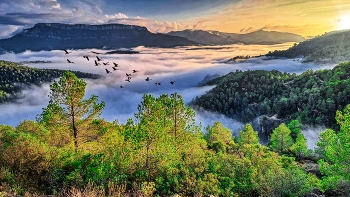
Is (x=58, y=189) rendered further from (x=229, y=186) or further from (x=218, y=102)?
(x=218, y=102)

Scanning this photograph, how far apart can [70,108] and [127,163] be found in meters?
9.91

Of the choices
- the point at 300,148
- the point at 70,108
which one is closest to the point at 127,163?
the point at 70,108

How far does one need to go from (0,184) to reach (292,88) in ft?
488

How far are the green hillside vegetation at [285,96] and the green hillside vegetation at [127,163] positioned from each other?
3423 inches

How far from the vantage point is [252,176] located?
18578mm

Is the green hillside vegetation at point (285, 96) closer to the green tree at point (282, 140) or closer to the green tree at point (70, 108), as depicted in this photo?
the green tree at point (282, 140)

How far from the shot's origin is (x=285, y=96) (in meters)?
136

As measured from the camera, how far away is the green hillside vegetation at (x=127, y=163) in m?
14.3

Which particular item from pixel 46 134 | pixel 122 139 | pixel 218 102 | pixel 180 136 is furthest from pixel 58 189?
pixel 218 102

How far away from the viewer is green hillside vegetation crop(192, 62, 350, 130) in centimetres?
9962

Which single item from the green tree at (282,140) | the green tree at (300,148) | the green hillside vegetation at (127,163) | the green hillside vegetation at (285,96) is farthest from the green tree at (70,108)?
the green hillside vegetation at (285,96)

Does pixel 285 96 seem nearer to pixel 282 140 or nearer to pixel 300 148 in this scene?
pixel 282 140

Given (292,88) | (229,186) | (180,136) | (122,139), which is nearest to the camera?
(229,186)

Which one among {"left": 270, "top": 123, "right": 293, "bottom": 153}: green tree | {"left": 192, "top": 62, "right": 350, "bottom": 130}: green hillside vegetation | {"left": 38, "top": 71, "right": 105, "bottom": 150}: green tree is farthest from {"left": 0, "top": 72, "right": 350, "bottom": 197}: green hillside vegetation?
{"left": 192, "top": 62, "right": 350, "bottom": 130}: green hillside vegetation
